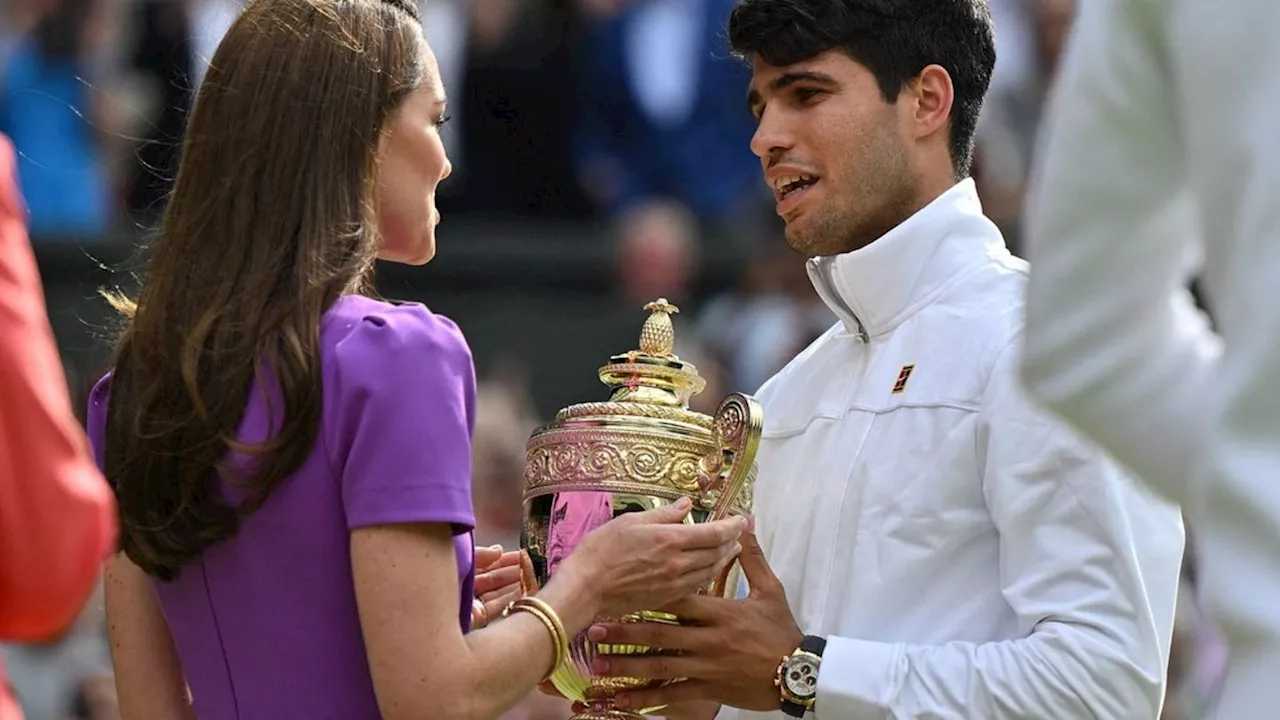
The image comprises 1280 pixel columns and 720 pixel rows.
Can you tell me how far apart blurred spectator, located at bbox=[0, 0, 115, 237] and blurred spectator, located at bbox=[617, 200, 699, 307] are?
218 cm

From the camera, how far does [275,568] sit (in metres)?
2.54

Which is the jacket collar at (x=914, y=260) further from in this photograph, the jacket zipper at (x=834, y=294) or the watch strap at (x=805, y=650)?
the watch strap at (x=805, y=650)

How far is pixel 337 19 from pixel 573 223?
6.51 metres

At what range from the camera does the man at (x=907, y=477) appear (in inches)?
118

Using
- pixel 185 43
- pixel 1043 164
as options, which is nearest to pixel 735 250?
pixel 185 43

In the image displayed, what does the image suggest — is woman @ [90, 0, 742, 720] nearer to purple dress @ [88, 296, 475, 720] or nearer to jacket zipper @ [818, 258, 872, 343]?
purple dress @ [88, 296, 475, 720]

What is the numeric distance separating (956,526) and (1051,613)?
0.65 ft

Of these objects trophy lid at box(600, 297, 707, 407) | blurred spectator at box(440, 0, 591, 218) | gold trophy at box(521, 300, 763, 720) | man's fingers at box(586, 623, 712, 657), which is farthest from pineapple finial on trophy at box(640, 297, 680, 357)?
blurred spectator at box(440, 0, 591, 218)

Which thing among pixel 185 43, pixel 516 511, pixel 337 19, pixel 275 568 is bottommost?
pixel 516 511

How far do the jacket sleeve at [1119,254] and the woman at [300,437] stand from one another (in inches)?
40.5

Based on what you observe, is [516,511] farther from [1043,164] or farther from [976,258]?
[1043,164]

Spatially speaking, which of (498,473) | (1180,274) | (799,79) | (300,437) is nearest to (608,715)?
(300,437)

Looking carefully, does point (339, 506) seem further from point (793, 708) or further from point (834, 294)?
point (834, 294)

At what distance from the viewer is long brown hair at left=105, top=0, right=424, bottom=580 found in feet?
8.32
